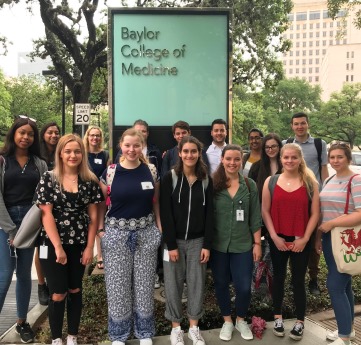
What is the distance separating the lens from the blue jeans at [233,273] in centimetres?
375

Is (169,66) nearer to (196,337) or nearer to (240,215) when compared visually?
(240,215)

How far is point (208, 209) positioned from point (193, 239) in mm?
300

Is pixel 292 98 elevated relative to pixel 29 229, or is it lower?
elevated

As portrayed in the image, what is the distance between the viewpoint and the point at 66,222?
338 cm

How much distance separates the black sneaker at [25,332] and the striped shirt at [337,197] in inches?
116

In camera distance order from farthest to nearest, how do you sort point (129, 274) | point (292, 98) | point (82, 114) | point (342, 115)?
point (292, 98) < point (342, 115) < point (82, 114) < point (129, 274)

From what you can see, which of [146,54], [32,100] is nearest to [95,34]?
[146,54]

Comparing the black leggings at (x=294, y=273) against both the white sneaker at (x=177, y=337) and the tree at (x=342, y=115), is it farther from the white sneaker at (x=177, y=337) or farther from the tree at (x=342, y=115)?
the tree at (x=342, y=115)

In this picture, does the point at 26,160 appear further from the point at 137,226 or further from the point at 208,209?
the point at 208,209

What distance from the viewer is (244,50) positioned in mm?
16109

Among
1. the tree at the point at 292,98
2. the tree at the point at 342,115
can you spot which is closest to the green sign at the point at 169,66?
the tree at the point at 342,115

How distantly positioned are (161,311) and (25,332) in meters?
1.47

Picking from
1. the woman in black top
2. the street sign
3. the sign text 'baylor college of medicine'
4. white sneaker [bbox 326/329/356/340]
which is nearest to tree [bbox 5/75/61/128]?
the street sign

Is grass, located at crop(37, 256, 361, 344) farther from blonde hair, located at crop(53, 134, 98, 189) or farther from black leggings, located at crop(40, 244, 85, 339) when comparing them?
blonde hair, located at crop(53, 134, 98, 189)
